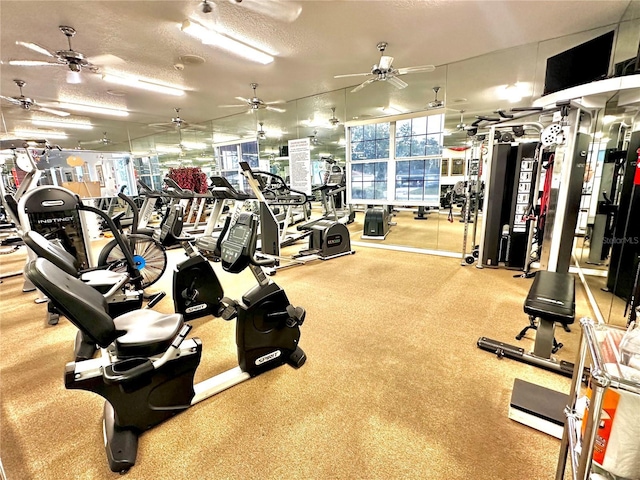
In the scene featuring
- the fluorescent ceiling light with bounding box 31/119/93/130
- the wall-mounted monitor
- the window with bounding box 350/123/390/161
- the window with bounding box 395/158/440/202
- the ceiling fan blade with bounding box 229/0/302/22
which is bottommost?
the window with bounding box 395/158/440/202

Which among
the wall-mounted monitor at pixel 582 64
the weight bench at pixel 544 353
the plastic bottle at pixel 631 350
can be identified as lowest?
the weight bench at pixel 544 353

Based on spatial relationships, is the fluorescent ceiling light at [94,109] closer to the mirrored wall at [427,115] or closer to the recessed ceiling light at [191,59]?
the mirrored wall at [427,115]

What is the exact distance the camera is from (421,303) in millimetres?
3197

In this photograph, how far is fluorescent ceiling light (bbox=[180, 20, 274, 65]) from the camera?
3.25 meters

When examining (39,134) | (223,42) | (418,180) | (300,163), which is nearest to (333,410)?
(223,42)

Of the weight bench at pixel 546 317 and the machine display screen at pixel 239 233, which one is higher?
the machine display screen at pixel 239 233

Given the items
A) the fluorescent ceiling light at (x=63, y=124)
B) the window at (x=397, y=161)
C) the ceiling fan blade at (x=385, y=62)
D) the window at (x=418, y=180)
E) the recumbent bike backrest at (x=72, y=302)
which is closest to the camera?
the recumbent bike backrest at (x=72, y=302)

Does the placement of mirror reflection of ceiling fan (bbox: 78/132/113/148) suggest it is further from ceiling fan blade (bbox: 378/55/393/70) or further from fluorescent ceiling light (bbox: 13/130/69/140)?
ceiling fan blade (bbox: 378/55/393/70)

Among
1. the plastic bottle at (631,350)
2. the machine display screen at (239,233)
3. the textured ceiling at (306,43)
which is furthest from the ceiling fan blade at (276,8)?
the plastic bottle at (631,350)

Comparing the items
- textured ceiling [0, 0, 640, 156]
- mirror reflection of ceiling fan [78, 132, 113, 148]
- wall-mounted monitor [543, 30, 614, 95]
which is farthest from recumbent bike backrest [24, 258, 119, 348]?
mirror reflection of ceiling fan [78, 132, 113, 148]

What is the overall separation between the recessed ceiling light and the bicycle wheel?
2948 millimetres

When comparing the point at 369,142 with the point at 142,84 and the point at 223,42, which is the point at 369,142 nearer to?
the point at 223,42

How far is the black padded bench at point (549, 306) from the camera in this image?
1827 millimetres

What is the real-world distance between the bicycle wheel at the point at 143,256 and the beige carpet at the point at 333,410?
838 millimetres
